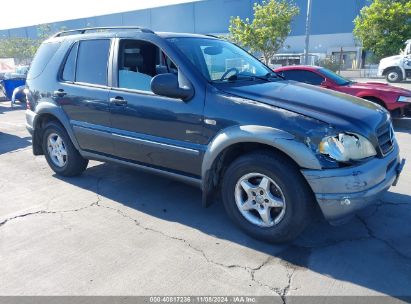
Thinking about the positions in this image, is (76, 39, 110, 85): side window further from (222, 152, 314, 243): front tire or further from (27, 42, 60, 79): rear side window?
(222, 152, 314, 243): front tire

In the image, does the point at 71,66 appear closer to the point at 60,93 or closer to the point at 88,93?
the point at 60,93

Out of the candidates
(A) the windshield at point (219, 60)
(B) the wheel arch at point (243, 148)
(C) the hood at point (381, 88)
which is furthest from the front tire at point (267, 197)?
(C) the hood at point (381, 88)

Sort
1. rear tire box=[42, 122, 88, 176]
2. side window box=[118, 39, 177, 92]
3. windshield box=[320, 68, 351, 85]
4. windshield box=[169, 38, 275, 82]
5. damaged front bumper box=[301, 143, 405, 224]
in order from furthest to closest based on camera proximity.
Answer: windshield box=[320, 68, 351, 85] < rear tire box=[42, 122, 88, 176] < side window box=[118, 39, 177, 92] < windshield box=[169, 38, 275, 82] < damaged front bumper box=[301, 143, 405, 224]

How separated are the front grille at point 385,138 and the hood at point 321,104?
7cm

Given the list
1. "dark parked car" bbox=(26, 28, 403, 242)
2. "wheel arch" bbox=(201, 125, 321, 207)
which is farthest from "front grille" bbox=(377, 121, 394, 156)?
"wheel arch" bbox=(201, 125, 321, 207)

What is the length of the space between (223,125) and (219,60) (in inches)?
41.7

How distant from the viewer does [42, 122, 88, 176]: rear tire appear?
4.75 meters

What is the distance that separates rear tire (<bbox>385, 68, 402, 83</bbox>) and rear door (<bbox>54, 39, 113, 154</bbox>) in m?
21.4

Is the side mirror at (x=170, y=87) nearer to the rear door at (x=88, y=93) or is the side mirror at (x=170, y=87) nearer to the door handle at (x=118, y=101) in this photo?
the door handle at (x=118, y=101)

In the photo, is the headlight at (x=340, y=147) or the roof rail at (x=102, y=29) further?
the roof rail at (x=102, y=29)

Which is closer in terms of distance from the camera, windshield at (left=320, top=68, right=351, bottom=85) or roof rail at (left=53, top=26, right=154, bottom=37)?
roof rail at (left=53, top=26, right=154, bottom=37)

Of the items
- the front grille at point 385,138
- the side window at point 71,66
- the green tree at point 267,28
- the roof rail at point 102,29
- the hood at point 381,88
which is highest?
the green tree at point 267,28

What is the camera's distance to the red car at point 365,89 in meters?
7.61

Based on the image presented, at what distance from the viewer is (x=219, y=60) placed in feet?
12.9
